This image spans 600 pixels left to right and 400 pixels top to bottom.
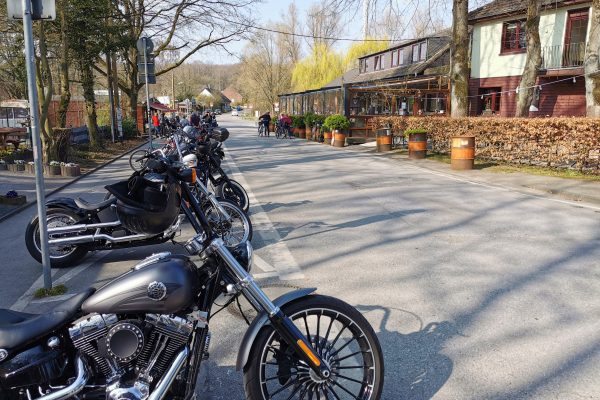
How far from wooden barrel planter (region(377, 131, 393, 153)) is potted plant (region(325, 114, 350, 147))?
3305 millimetres

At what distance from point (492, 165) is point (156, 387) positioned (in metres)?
13.7

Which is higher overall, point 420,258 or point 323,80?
point 323,80

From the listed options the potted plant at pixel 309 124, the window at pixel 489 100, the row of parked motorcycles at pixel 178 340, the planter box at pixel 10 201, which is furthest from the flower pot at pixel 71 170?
the window at pixel 489 100

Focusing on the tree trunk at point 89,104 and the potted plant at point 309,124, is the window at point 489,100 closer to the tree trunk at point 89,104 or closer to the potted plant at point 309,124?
the potted plant at point 309,124

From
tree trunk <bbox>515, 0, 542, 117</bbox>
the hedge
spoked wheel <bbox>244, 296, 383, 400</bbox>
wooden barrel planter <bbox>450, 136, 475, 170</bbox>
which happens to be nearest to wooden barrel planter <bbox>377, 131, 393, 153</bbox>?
the hedge

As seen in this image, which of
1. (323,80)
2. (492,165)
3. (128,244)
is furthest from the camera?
(323,80)

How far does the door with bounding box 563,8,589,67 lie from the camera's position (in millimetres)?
24469

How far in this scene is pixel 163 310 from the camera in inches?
90.6

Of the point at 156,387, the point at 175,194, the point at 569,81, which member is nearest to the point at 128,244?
the point at 175,194

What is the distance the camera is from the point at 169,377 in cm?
236

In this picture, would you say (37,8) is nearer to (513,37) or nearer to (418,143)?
(418,143)

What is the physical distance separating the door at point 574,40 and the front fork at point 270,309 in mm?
27014

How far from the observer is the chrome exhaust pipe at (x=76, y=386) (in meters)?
2.25

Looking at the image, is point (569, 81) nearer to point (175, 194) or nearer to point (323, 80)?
point (175, 194)
